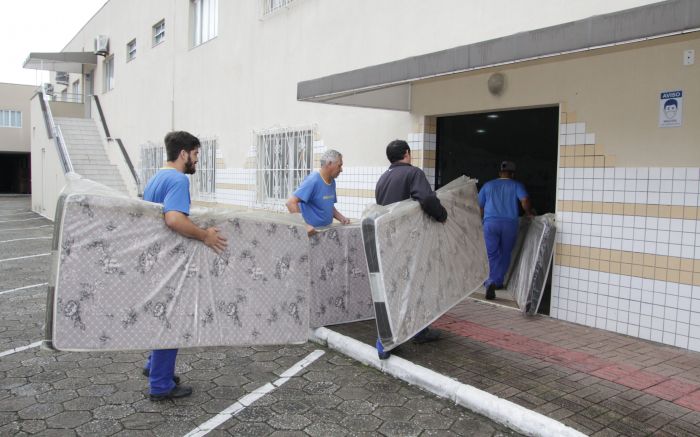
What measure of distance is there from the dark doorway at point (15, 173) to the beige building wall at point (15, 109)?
2.34 meters

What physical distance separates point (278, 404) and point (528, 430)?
5.53 feet

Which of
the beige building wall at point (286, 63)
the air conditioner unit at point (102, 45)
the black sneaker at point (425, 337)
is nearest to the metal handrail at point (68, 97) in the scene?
the air conditioner unit at point (102, 45)

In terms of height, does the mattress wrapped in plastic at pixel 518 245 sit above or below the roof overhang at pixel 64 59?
below

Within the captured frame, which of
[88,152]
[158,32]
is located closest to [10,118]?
[88,152]

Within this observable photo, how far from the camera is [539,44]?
13.4 ft

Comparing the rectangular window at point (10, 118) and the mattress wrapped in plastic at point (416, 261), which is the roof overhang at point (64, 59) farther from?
the mattress wrapped in plastic at point (416, 261)

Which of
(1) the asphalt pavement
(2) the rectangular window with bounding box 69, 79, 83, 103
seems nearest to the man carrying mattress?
(1) the asphalt pavement

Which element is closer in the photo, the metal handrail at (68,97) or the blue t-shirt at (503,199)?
the blue t-shirt at (503,199)

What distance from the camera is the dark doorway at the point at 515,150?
901 centimetres

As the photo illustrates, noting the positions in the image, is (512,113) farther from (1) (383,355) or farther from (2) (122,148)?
(2) (122,148)

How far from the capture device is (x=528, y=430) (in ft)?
11.2

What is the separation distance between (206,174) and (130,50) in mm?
7952

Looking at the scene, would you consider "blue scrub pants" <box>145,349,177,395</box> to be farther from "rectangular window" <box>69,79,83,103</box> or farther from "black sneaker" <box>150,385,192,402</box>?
"rectangular window" <box>69,79,83,103</box>

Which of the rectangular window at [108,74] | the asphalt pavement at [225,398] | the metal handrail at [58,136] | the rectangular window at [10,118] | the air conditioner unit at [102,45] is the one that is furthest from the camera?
the rectangular window at [10,118]
